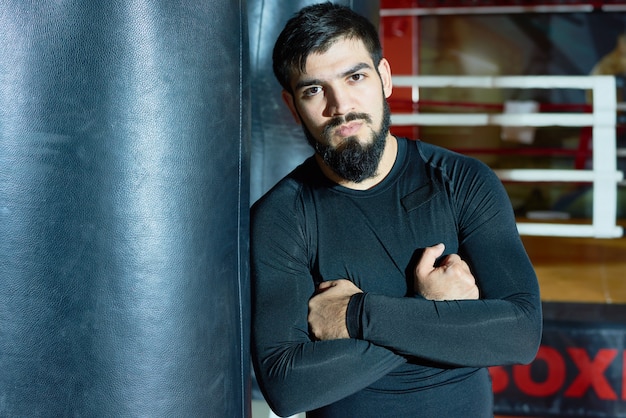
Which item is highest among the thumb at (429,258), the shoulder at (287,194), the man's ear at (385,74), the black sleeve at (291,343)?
the man's ear at (385,74)

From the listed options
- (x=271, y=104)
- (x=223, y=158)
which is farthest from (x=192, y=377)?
(x=271, y=104)

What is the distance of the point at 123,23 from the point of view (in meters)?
0.79

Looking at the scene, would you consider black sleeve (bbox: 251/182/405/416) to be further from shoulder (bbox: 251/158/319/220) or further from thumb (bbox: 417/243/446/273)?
thumb (bbox: 417/243/446/273)

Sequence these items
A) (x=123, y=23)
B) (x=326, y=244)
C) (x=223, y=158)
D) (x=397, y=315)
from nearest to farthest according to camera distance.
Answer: (x=123, y=23)
(x=223, y=158)
(x=397, y=315)
(x=326, y=244)

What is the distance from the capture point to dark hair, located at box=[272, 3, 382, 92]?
1.15m

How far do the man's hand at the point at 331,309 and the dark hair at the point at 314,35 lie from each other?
352 millimetres

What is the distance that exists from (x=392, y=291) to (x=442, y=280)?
0.09m

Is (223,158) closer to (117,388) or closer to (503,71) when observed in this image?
(117,388)

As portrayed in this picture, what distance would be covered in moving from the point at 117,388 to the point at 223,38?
44 cm

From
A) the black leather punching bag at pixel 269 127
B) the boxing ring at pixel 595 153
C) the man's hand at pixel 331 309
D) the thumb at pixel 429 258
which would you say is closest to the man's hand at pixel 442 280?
the thumb at pixel 429 258

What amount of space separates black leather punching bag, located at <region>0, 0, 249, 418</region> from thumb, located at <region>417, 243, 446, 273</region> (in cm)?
38

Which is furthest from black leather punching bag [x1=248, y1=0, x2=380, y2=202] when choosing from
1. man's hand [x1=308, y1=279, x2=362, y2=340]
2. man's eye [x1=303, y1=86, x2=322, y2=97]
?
man's hand [x1=308, y1=279, x2=362, y2=340]

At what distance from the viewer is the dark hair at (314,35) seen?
3.79 ft

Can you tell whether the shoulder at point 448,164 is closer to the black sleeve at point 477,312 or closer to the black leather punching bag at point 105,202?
the black sleeve at point 477,312
